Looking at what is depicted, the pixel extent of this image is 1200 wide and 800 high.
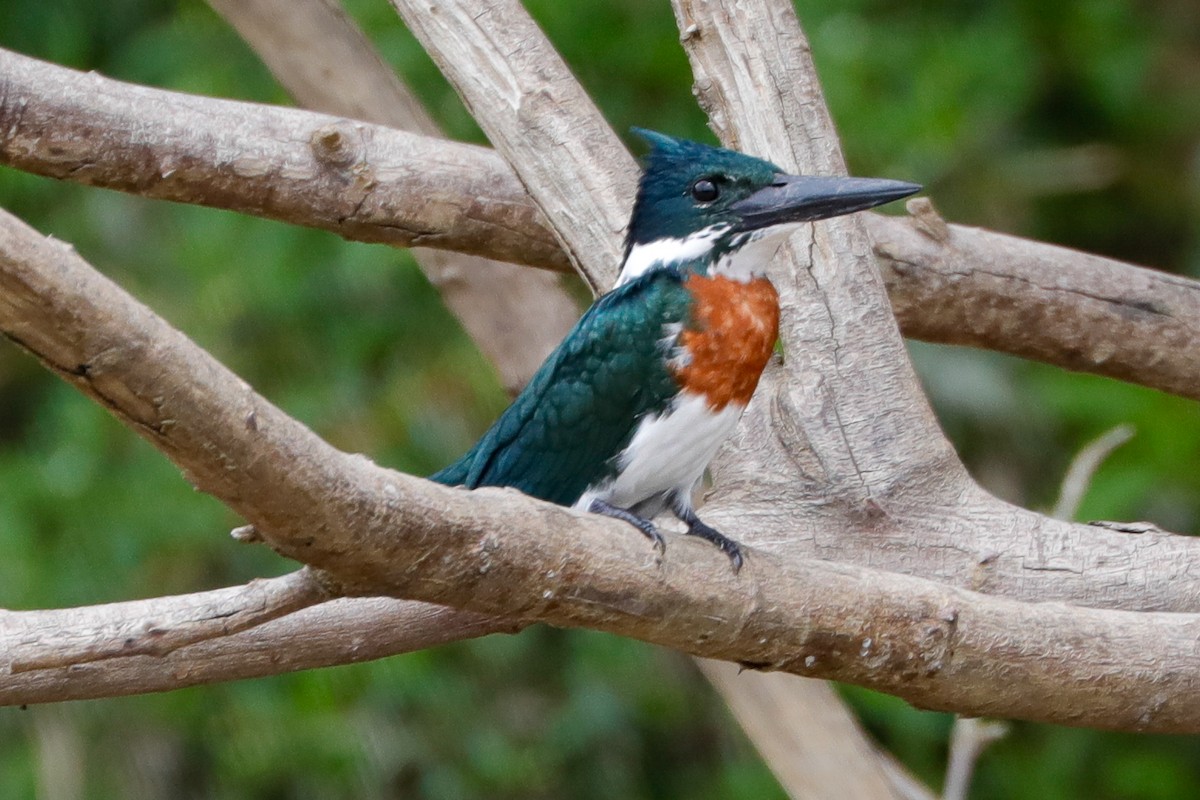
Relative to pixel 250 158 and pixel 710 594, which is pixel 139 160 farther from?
pixel 710 594

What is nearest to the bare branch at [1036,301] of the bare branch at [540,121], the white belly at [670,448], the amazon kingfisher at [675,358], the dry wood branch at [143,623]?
the bare branch at [540,121]

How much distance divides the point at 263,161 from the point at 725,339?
40.3 inches

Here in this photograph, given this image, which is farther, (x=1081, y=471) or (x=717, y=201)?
(x=1081, y=471)

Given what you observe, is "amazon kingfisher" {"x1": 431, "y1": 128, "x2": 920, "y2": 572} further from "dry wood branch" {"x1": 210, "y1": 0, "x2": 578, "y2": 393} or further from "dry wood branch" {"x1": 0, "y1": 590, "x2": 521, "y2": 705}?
"dry wood branch" {"x1": 210, "y1": 0, "x2": 578, "y2": 393}

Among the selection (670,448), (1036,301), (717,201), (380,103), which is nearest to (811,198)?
(717,201)

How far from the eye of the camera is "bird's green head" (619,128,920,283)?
2260mm

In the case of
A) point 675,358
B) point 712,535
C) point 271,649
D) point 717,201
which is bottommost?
point 271,649

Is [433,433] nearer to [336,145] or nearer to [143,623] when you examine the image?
[336,145]

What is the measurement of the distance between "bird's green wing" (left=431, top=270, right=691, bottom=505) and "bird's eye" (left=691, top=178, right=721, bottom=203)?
131 millimetres

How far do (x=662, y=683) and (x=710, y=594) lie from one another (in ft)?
7.27

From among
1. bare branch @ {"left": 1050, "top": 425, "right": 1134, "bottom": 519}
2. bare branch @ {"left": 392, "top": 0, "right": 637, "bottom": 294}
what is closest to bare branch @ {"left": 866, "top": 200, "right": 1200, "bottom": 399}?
bare branch @ {"left": 1050, "top": 425, "right": 1134, "bottom": 519}

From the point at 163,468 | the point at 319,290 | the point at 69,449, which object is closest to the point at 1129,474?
the point at 319,290

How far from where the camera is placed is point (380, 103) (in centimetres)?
332

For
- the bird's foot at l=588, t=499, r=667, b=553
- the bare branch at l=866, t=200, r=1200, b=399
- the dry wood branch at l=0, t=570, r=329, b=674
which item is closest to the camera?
the dry wood branch at l=0, t=570, r=329, b=674
